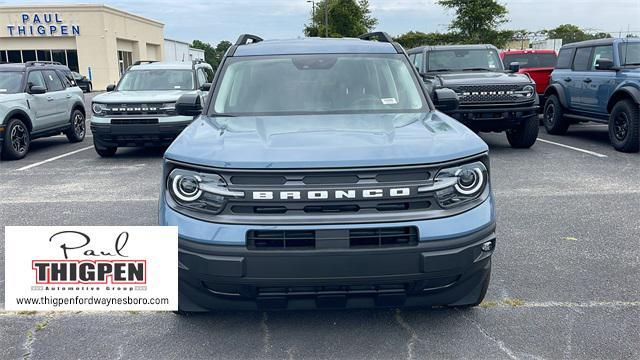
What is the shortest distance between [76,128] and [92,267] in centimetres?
1037

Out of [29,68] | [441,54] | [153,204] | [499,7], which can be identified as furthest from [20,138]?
[499,7]

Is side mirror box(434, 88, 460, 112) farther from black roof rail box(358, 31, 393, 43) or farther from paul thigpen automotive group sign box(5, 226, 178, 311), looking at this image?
paul thigpen automotive group sign box(5, 226, 178, 311)

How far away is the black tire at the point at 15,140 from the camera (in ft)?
32.1

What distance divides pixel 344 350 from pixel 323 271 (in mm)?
687

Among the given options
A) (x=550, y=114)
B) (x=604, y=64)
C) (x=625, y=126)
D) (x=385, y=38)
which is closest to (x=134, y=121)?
(x=385, y=38)

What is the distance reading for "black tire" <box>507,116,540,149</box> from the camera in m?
9.80

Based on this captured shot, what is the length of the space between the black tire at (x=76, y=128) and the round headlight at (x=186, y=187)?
1032 cm

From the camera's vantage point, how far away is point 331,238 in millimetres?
2701

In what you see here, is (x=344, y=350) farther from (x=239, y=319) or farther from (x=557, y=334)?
(x=557, y=334)

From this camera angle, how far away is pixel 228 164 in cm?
279

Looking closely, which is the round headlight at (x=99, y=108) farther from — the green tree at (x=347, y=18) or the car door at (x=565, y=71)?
the green tree at (x=347, y=18)

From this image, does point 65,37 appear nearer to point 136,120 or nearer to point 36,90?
point 36,90

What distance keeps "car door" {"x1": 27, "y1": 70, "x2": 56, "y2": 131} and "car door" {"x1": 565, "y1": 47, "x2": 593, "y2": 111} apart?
10308mm

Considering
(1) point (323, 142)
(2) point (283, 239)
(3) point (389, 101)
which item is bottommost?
(2) point (283, 239)
